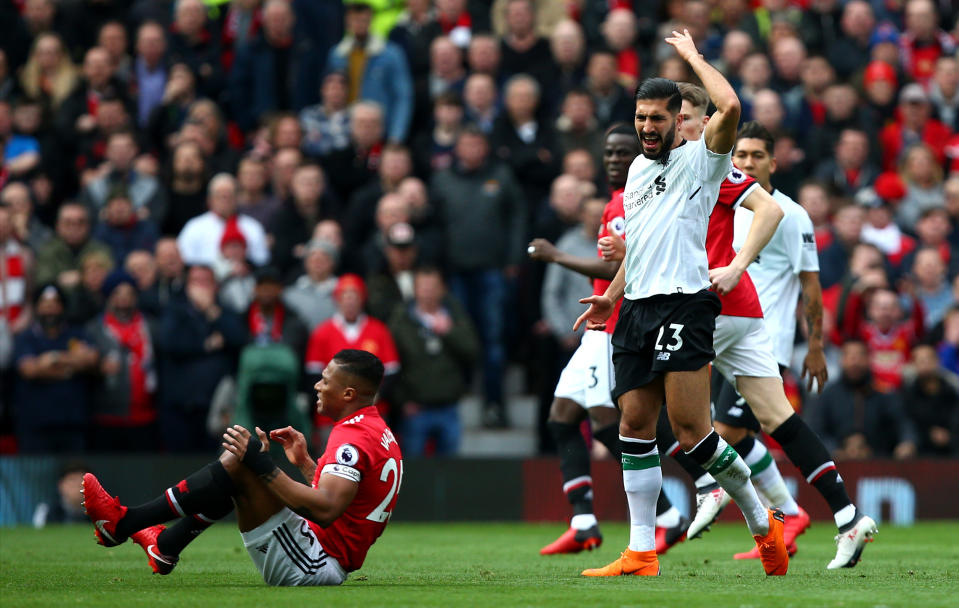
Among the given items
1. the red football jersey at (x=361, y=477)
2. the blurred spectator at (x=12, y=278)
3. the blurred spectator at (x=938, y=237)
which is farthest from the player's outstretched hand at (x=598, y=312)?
the blurred spectator at (x=938, y=237)

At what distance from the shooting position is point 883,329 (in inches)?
608

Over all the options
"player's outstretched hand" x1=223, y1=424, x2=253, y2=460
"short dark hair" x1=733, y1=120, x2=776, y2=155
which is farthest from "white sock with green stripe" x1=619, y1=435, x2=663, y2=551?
"short dark hair" x1=733, y1=120, x2=776, y2=155

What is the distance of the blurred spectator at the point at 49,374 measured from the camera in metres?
14.4

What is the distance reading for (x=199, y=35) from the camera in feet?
58.9

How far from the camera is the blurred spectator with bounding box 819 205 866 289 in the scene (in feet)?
52.6

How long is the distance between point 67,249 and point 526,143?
5.04 meters

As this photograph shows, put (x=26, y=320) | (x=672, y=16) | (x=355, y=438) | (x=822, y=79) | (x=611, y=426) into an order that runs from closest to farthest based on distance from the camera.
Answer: (x=355, y=438), (x=611, y=426), (x=26, y=320), (x=822, y=79), (x=672, y=16)

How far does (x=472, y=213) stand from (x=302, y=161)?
82.3 inches

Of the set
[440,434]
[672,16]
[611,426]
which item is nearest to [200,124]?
[440,434]

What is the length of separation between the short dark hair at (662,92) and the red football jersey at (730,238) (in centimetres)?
70

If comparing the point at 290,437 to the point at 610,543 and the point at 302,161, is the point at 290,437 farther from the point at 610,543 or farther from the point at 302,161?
the point at 302,161

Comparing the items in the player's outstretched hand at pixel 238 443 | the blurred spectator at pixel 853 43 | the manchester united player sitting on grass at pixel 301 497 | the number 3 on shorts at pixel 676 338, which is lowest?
the manchester united player sitting on grass at pixel 301 497

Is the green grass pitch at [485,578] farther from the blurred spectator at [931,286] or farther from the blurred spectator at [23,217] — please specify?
the blurred spectator at [931,286]

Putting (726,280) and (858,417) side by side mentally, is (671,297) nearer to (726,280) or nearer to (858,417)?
(726,280)
